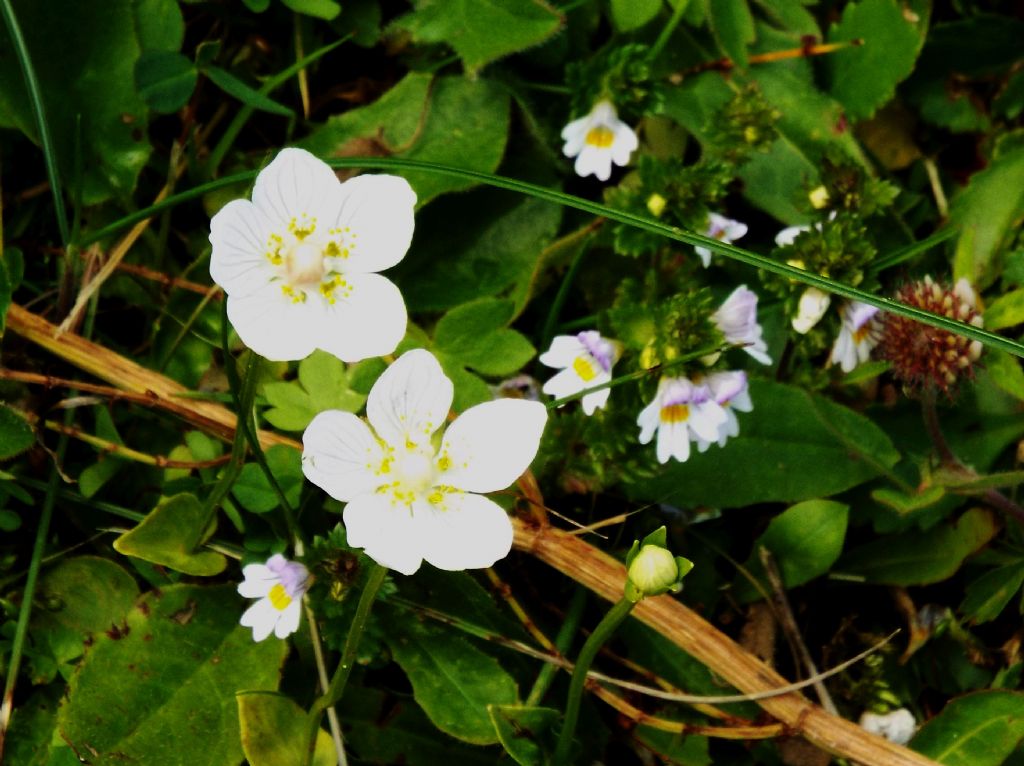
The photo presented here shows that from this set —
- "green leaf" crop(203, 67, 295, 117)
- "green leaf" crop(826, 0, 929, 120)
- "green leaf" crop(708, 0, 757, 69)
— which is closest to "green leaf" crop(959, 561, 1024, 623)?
"green leaf" crop(826, 0, 929, 120)

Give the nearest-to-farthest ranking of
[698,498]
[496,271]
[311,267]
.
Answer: [311,267]
[698,498]
[496,271]

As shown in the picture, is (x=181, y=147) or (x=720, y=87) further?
(x=720, y=87)

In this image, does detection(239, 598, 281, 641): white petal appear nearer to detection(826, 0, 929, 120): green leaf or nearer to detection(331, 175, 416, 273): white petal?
detection(331, 175, 416, 273): white petal

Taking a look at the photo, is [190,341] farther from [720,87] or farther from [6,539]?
[720,87]

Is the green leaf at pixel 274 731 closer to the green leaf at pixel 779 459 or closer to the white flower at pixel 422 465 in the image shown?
the white flower at pixel 422 465

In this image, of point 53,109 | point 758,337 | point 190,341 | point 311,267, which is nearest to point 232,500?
point 190,341

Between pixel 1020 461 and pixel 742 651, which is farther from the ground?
pixel 1020 461
